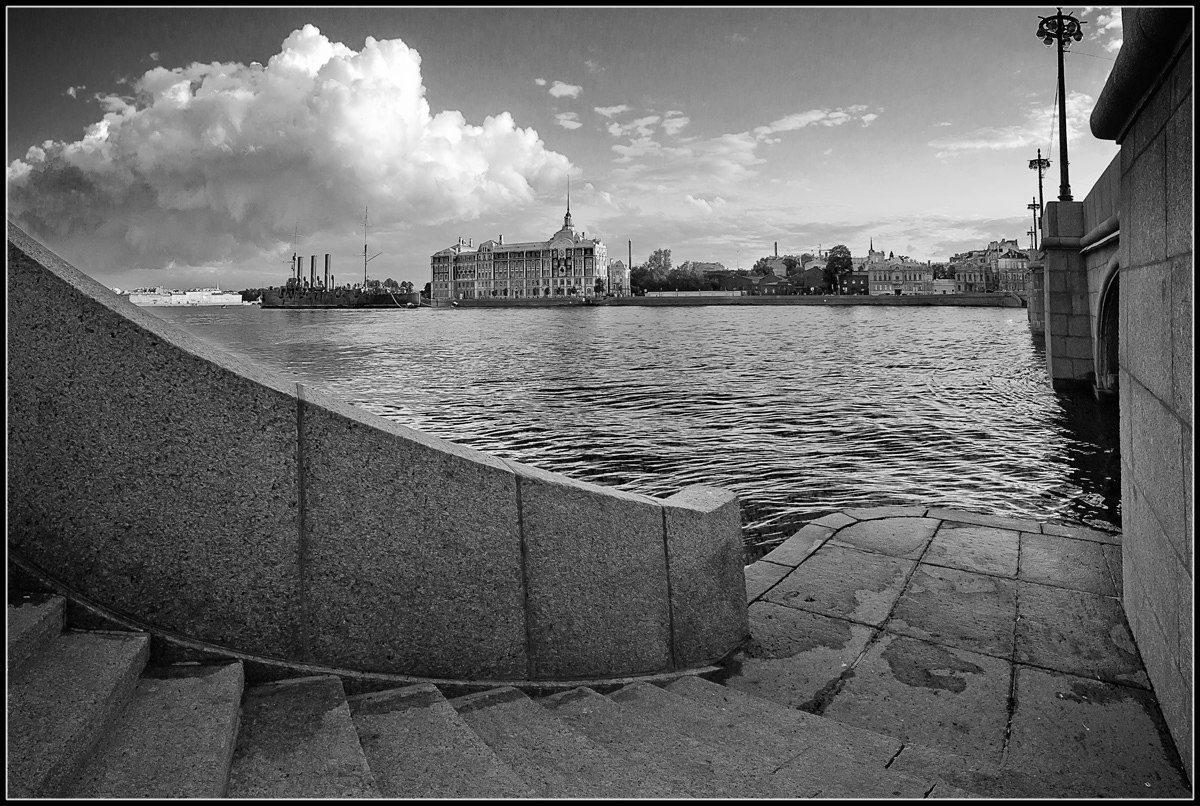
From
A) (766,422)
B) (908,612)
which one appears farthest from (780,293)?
(908,612)

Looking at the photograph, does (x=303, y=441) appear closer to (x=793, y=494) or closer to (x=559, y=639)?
Result: (x=559, y=639)

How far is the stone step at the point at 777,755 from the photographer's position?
256cm

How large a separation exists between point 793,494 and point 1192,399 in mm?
6755

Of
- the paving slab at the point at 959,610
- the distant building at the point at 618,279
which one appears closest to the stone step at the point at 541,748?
the paving slab at the point at 959,610

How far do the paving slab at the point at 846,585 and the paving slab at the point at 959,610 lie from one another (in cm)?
10

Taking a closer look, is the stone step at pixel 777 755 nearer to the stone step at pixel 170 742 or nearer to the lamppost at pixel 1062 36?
the stone step at pixel 170 742

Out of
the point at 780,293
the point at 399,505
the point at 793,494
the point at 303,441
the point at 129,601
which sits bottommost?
the point at 793,494

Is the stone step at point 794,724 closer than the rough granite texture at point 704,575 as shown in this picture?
Yes

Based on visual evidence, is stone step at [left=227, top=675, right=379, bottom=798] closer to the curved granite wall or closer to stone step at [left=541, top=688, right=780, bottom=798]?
the curved granite wall

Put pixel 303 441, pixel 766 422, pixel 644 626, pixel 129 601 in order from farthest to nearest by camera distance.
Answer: pixel 766 422
pixel 644 626
pixel 303 441
pixel 129 601

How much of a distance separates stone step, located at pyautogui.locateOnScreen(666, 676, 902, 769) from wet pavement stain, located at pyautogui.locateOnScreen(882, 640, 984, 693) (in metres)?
0.75

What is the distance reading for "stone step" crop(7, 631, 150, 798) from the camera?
1802mm

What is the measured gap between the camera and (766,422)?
15250 mm

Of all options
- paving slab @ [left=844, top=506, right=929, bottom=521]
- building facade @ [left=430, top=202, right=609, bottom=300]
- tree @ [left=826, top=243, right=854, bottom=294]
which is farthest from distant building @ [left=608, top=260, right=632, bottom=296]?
paving slab @ [left=844, top=506, right=929, bottom=521]
